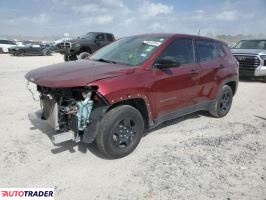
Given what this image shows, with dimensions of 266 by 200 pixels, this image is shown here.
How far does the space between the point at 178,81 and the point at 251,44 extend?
10174mm

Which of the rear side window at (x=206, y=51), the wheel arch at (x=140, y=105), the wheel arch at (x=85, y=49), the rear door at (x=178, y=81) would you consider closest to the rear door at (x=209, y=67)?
the rear side window at (x=206, y=51)

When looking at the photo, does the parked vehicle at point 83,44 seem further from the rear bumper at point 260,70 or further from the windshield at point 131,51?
the windshield at point 131,51

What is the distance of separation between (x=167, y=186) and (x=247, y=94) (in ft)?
22.8

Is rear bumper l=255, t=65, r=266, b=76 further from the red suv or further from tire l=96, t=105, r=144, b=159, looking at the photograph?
tire l=96, t=105, r=144, b=159

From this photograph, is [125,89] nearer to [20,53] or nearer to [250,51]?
[250,51]

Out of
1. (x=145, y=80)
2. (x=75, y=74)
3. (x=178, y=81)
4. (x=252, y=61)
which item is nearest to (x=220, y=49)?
(x=178, y=81)

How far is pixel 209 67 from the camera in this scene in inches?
234

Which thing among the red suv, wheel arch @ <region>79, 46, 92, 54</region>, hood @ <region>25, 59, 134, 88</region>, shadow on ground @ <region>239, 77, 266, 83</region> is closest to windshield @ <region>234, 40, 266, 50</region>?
shadow on ground @ <region>239, 77, 266, 83</region>

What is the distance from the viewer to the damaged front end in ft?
13.0

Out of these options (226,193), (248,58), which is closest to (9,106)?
(226,193)

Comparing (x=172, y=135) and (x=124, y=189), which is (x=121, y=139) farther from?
(x=172, y=135)

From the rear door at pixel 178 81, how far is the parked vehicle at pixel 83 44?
11437 millimetres

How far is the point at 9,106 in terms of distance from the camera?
7.10 meters

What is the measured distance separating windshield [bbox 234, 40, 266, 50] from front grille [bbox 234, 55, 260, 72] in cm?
152
